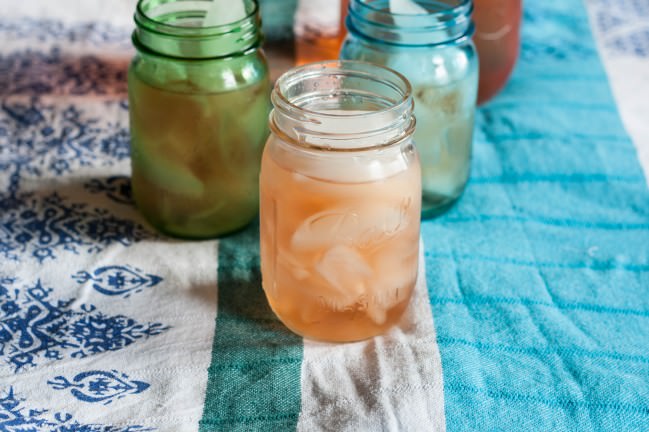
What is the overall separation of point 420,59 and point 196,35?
23 centimetres

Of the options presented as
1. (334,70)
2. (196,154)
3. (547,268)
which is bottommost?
(547,268)

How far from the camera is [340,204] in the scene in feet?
2.31

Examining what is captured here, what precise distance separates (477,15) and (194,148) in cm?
45

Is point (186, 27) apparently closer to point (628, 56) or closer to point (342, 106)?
point (342, 106)

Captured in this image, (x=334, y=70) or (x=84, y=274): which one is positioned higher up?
(x=334, y=70)

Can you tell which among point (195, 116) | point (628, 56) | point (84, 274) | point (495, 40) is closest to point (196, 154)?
point (195, 116)

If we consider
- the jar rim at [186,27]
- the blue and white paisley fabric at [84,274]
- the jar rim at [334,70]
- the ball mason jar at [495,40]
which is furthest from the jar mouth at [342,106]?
the ball mason jar at [495,40]

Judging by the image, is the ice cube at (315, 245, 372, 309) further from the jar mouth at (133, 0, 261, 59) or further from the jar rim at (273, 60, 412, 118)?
the jar mouth at (133, 0, 261, 59)

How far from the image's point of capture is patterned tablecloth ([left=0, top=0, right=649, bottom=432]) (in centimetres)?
69

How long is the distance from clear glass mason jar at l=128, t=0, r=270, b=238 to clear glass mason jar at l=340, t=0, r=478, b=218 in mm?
113

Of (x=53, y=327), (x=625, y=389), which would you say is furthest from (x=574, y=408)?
(x=53, y=327)

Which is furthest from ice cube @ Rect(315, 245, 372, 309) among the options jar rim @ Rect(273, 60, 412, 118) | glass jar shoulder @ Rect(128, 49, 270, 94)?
glass jar shoulder @ Rect(128, 49, 270, 94)

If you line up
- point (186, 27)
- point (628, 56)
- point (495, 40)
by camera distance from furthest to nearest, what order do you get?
point (628, 56), point (495, 40), point (186, 27)

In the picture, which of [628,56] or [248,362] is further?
[628,56]
